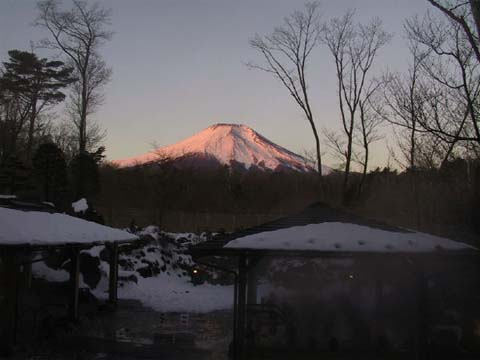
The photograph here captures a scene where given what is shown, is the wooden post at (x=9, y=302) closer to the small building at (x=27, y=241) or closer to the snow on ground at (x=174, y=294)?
the small building at (x=27, y=241)

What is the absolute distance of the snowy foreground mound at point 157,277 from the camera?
45.4 ft

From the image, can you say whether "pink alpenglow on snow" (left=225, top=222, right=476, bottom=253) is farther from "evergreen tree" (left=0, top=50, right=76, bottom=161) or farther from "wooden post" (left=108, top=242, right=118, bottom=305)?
"evergreen tree" (left=0, top=50, right=76, bottom=161)

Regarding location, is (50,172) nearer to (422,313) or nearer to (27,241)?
(27,241)

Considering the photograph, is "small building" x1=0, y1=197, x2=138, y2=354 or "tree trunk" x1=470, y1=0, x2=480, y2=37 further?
"tree trunk" x1=470, y1=0, x2=480, y2=37

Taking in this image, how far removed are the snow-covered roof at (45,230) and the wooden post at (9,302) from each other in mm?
390

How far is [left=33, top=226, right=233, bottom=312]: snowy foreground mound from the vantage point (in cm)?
1385

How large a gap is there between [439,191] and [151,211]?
538 inches

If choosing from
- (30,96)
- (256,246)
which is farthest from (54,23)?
(256,246)

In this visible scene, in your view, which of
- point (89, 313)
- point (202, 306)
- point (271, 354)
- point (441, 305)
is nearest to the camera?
point (271, 354)

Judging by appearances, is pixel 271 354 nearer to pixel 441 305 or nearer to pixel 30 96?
pixel 441 305

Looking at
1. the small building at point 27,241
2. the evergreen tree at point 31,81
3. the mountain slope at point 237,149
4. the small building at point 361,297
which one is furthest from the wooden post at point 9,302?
the mountain slope at point 237,149

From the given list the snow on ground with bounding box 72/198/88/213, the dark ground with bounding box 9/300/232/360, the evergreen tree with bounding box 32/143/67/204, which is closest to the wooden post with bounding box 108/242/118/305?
the dark ground with bounding box 9/300/232/360

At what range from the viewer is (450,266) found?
739cm

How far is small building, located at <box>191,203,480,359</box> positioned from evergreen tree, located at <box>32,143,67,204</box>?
1493cm
